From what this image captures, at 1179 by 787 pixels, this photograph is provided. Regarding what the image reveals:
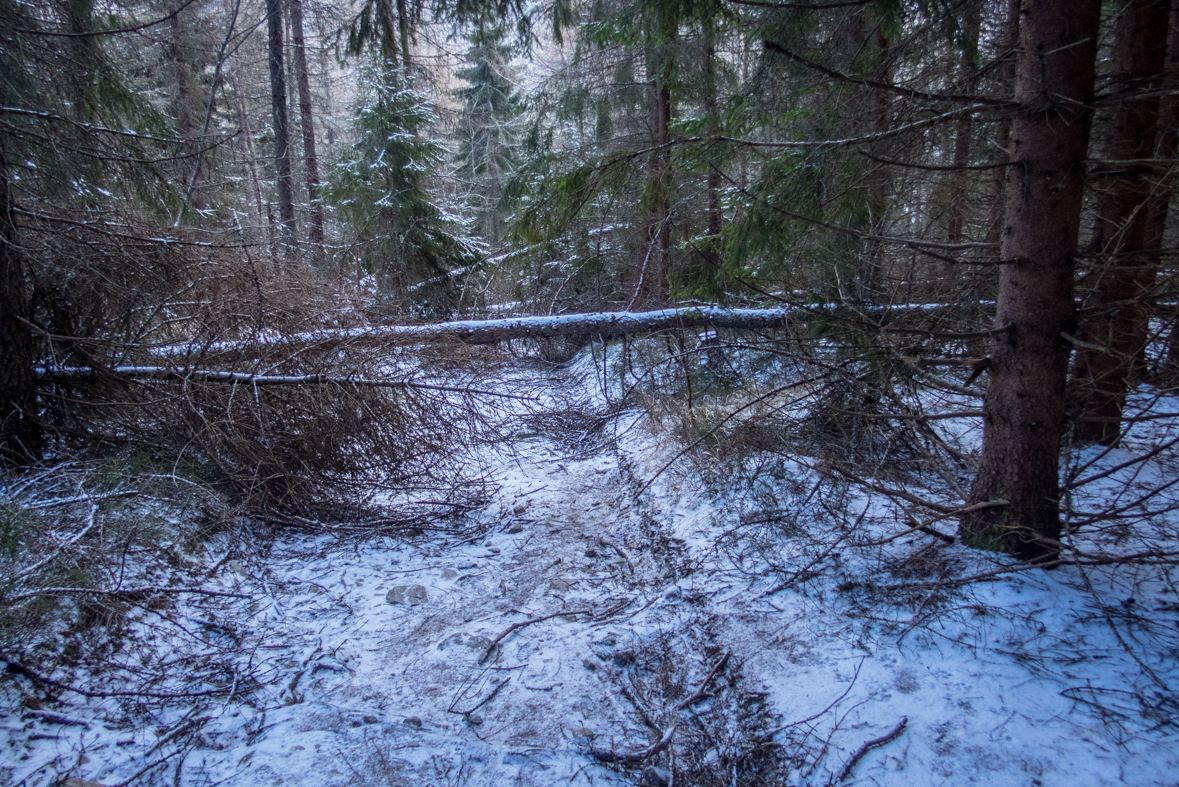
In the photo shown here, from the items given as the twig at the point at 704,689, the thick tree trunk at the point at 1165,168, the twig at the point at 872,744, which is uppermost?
the thick tree trunk at the point at 1165,168

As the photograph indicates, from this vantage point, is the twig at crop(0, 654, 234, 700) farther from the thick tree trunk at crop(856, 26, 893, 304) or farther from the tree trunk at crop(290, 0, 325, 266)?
the tree trunk at crop(290, 0, 325, 266)

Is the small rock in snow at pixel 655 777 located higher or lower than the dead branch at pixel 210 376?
lower

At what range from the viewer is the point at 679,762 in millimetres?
2441

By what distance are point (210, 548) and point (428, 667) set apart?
2.03 m

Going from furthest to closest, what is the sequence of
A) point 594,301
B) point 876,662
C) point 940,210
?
point 594,301, point 940,210, point 876,662

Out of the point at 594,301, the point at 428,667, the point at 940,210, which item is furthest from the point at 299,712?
the point at 594,301

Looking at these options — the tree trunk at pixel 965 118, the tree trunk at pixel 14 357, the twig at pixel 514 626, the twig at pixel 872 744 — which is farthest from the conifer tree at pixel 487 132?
the twig at pixel 872 744

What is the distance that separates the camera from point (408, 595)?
3.92 m

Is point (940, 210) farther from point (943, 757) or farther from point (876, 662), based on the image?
point (943, 757)

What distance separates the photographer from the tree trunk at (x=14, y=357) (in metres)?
4.27

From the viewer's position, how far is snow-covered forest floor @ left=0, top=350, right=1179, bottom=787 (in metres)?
2.26

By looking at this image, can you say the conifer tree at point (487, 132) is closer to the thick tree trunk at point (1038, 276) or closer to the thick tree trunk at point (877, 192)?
the thick tree trunk at point (877, 192)

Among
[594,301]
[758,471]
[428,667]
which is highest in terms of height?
[594,301]

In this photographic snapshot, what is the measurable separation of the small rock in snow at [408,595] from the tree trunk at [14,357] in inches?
120
